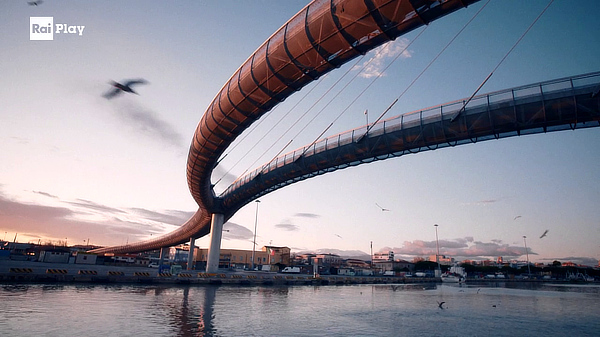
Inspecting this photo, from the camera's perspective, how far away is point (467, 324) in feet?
67.4

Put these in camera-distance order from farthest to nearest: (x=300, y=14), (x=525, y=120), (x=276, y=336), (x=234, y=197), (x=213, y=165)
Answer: (x=234, y=197) < (x=213, y=165) < (x=525, y=120) < (x=300, y=14) < (x=276, y=336)

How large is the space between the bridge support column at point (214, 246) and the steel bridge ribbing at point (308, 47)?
37.0 meters

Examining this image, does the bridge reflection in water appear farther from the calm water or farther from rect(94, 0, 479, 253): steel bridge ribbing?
the calm water

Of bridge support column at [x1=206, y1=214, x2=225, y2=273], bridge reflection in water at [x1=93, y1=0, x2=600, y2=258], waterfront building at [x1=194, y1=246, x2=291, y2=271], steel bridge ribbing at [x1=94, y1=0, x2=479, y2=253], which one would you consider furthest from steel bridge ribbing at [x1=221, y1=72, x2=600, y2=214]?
waterfront building at [x1=194, y1=246, x2=291, y2=271]

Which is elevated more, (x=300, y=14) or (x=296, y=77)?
(x=300, y=14)

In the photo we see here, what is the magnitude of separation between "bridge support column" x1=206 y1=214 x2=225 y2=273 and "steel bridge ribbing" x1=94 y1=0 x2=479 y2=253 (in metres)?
37.0

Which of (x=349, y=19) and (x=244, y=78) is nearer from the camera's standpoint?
(x=349, y=19)

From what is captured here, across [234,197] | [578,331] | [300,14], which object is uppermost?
[300,14]

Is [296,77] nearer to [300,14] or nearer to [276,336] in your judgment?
[300,14]

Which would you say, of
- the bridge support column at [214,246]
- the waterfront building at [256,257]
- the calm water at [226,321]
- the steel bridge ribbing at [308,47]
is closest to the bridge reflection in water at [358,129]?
the steel bridge ribbing at [308,47]

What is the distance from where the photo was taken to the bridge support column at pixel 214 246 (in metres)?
59.5

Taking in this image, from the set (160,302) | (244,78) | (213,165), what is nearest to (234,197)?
(213,165)

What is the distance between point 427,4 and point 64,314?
22621mm

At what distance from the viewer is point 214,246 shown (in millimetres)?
60438
